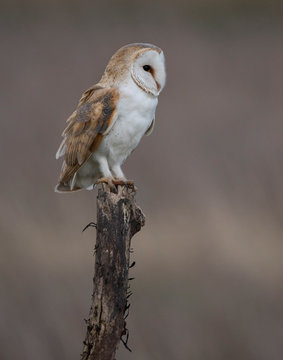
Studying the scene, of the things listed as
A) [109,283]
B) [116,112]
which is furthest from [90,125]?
[109,283]

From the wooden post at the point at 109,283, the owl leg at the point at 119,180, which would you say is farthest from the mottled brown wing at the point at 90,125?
the wooden post at the point at 109,283

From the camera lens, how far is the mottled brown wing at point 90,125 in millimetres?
1870

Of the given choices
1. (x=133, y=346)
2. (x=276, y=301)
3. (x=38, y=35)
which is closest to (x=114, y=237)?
(x=133, y=346)

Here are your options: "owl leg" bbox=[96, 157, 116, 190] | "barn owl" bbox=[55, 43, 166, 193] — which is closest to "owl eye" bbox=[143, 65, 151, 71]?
"barn owl" bbox=[55, 43, 166, 193]

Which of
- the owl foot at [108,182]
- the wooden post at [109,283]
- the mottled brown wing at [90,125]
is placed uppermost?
the mottled brown wing at [90,125]

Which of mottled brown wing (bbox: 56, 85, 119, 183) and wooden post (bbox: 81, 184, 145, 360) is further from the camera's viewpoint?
mottled brown wing (bbox: 56, 85, 119, 183)

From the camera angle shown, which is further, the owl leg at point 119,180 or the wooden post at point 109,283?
the owl leg at point 119,180

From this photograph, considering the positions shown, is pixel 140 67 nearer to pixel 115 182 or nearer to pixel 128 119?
pixel 128 119

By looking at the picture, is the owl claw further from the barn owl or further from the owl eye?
the owl eye

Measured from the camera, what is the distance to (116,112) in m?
1.87

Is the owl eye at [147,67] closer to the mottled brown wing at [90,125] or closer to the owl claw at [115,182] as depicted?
the mottled brown wing at [90,125]

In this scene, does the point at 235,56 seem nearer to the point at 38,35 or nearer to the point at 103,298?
the point at 38,35

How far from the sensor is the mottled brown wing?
187 cm

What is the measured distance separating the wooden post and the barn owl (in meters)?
0.20
